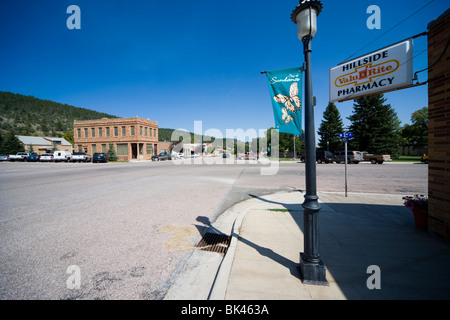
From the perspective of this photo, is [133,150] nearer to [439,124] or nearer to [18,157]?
[18,157]

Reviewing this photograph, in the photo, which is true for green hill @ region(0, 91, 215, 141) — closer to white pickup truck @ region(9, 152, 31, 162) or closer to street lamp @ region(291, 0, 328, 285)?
white pickup truck @ region(9, 152, 31, 162)

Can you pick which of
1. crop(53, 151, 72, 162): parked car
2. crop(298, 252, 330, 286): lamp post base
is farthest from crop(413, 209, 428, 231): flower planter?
crop(53, 151, 72, 162): parked car

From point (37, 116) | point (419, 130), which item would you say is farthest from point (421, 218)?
point (37, 116)

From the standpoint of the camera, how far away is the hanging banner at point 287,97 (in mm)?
3317

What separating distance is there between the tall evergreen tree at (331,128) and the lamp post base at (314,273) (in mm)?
53156

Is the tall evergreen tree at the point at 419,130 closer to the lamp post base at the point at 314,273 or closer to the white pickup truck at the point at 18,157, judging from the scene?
the lamp post base at the point at 314,273

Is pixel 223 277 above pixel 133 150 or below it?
below

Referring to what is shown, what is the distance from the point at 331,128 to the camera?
49906mm

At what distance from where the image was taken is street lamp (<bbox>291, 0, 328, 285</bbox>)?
2678 millimetres

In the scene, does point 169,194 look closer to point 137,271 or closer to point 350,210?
point 137,271

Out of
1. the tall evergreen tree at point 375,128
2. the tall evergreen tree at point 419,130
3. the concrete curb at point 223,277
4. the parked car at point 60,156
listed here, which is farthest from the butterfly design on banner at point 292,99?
the tall evergreen tree at point 419,130

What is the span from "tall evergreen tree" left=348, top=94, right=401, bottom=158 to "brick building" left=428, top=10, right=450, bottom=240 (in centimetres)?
4120

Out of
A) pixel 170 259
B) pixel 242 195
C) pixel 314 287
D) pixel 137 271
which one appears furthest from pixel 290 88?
pixel 242 195

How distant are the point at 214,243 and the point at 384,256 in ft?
9.97
